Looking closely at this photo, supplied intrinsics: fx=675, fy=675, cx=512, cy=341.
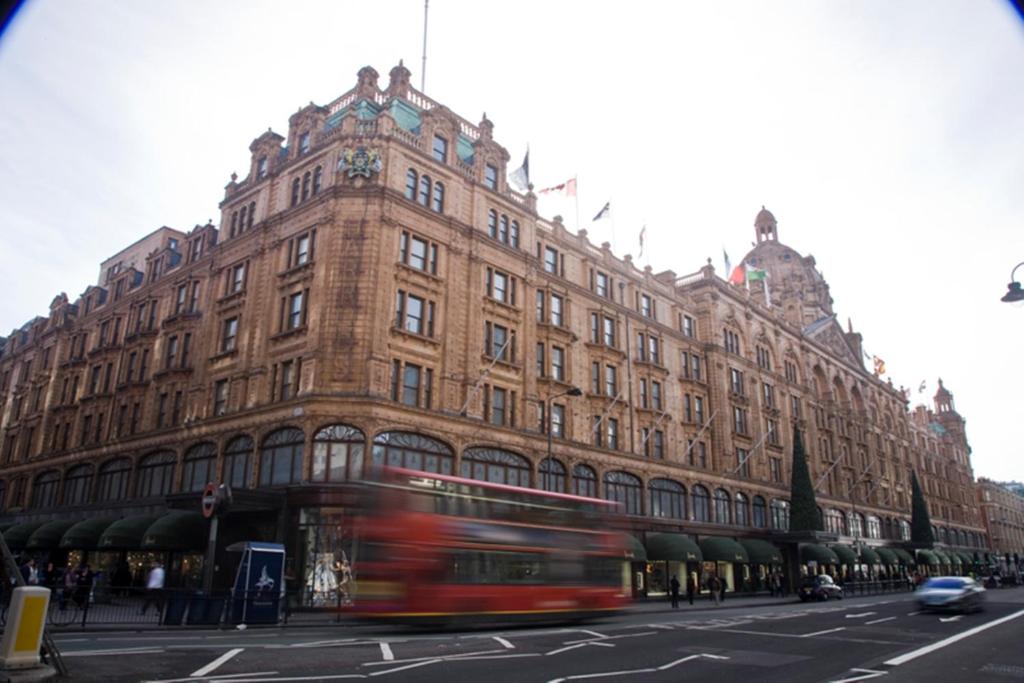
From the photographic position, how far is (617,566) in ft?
80.5

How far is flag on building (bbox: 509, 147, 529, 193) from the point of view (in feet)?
142

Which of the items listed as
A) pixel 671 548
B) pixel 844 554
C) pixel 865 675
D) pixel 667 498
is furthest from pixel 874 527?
pixel 865 675

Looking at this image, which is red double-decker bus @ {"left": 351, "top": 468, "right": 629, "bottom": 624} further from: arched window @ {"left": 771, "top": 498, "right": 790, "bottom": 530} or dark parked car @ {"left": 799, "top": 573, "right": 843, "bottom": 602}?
arched window @ {"left": 771, "top": 498, "right": 790, "bottom": 530}

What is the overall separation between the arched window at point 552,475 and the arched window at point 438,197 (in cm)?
1571

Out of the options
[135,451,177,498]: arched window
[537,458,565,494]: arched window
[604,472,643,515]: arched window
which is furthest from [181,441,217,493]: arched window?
[604,472,643,515]: arched window

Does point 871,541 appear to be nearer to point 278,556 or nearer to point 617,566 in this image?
point 617,566

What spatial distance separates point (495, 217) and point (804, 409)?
43.8m

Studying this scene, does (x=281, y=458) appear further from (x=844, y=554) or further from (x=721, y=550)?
(x=844, y=554)

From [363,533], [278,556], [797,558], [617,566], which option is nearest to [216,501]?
[278,556]

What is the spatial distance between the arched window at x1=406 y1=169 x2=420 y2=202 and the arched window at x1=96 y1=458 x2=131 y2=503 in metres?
25.3

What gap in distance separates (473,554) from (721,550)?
110 feet

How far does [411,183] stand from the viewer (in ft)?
124

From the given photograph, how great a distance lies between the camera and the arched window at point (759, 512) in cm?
5669

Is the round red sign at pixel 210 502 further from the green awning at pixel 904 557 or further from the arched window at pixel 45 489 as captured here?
the green awning at pixel 904 557
